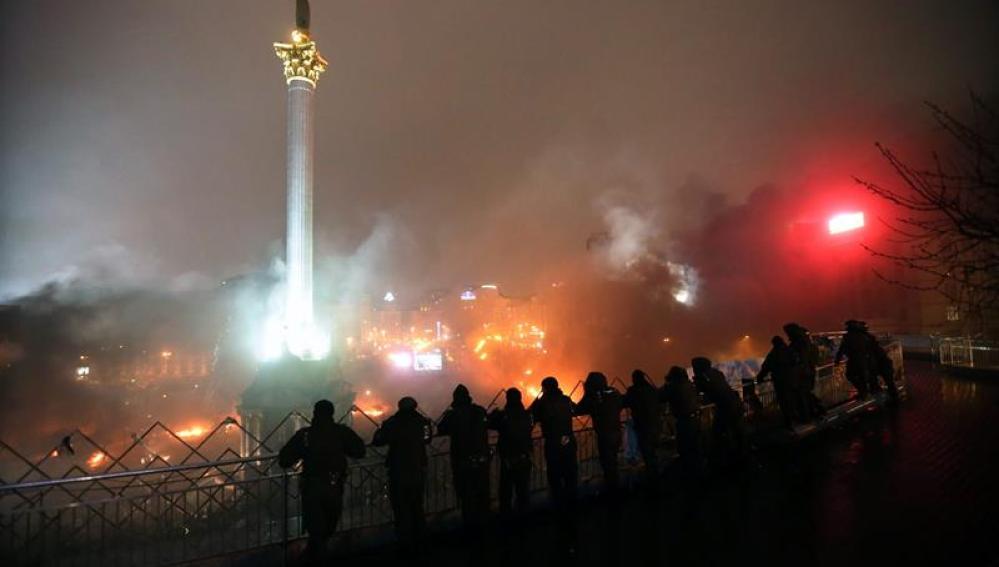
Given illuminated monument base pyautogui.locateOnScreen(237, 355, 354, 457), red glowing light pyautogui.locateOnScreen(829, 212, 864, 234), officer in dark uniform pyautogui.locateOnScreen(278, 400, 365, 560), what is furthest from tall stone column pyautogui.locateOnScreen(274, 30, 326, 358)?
red glowing light pyautogui.locateOnScreen(829, 212, 864, 234)

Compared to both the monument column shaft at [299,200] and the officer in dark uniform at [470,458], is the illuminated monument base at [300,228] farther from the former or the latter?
the officer in dark uniform at [470,458]

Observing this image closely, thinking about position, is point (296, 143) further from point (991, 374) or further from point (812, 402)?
point (991, 374)

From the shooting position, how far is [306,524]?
19.0ft

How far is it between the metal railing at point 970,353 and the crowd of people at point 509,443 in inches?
547

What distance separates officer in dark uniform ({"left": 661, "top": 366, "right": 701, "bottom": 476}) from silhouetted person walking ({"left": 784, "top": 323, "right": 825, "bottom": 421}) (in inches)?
118

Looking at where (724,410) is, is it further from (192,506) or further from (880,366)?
(192,506)

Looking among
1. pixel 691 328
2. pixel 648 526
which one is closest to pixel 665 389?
pixel 648 526

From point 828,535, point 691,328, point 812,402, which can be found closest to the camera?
point 828,535

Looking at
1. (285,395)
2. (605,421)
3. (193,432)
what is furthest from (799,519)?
(193,432)

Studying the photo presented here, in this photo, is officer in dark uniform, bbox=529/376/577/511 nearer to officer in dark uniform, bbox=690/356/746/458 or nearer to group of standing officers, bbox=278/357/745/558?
group of standing officers, bbox=278/357/745/558

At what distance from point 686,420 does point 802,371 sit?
347cm

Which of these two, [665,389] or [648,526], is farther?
[665,389]

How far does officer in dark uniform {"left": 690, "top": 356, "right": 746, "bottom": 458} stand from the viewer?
8.08 m

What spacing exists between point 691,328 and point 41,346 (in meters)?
59.9
